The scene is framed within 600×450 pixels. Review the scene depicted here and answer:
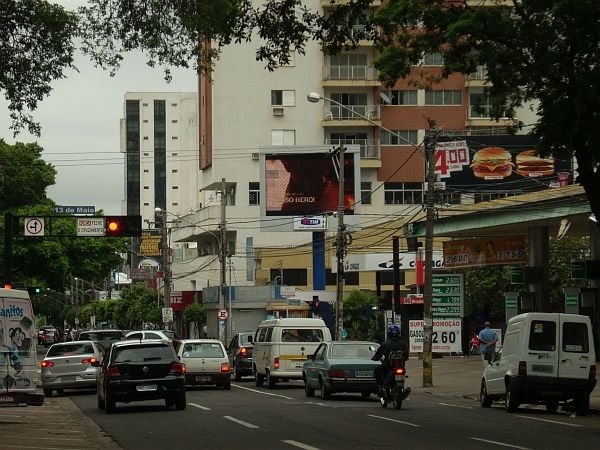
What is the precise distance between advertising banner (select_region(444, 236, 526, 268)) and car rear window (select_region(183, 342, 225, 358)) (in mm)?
15374

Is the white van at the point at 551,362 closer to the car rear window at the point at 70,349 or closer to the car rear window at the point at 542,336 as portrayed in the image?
the car rear window at the point at 542,336

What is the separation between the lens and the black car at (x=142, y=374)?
26.1 m

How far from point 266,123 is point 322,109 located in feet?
13.2

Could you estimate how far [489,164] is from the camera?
65.2 metres

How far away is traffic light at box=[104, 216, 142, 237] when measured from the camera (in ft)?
145

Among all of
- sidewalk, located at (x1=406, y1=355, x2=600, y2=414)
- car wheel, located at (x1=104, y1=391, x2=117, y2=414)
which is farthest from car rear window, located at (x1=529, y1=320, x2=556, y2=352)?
car wheel, located at (x1=104, y1=391, x2=117, y2=414)

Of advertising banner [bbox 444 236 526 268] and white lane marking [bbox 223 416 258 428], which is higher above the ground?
advertising banner [bbox 444 236 526 268]

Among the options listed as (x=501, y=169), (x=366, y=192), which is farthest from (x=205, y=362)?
(x=366, y=192)

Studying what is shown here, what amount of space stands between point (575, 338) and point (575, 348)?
0.25 m

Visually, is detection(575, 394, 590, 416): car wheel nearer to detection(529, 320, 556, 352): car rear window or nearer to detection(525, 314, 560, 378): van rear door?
detection(525, 314, 560, 378): van rear door

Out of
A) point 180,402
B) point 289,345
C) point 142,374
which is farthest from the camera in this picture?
point 289,345

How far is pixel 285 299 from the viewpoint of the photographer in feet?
240

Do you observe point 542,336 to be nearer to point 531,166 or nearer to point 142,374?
point 142,374

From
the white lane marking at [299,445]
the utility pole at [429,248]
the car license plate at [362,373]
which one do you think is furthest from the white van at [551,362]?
the utility pole at [429,248]
